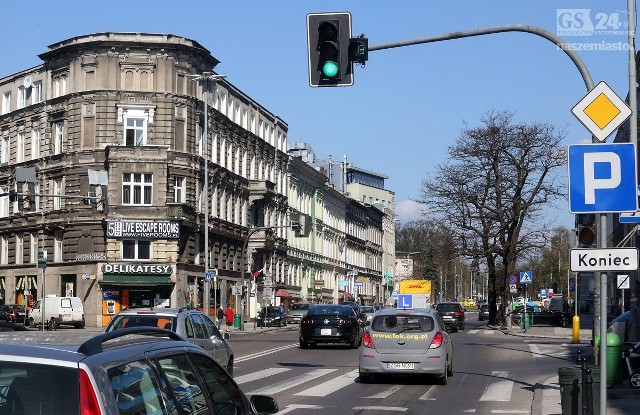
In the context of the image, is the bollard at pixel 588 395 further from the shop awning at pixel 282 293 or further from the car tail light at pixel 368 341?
the shop awning at pixel 282 293

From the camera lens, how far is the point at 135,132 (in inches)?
2399

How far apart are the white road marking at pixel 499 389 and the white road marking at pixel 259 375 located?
5.01 m

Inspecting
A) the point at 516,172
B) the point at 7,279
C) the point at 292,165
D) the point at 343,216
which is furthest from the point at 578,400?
the point at 343,216

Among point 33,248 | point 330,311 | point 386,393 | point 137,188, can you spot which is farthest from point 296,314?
point 386,393

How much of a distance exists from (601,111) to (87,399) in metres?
8.30

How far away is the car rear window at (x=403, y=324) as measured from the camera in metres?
20.7

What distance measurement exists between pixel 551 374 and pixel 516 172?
37.4 m

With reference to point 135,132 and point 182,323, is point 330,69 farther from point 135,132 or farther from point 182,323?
point 135,132

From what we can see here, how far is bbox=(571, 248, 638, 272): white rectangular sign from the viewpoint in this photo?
32.6ft

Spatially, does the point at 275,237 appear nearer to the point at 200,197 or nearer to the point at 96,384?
the point at 200,197

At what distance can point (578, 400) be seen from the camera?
45.2 ft

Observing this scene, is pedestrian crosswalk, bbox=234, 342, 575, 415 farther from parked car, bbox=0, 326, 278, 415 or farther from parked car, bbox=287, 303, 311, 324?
parked car, bbox=287, 303, 311, 324

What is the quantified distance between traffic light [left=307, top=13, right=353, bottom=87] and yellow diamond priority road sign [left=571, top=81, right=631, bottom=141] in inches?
162

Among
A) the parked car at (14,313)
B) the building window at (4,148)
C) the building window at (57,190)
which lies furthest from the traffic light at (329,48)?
the building window at (4,148)
